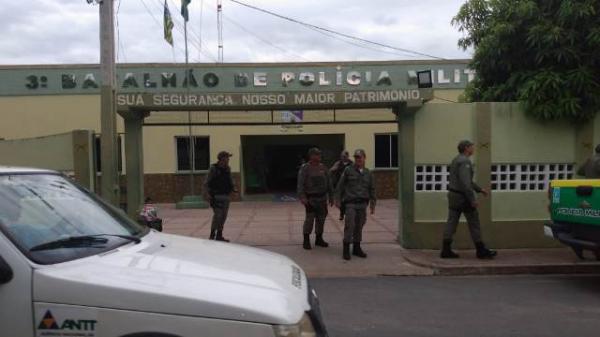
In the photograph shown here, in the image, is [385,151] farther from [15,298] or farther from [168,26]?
[15,298]

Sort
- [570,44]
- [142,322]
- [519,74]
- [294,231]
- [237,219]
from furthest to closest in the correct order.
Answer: [237,219] → [294,231] → [519,74] → [570,44] → [142,322]

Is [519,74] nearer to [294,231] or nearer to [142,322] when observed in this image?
[294,231]

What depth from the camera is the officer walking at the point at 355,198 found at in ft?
28.3

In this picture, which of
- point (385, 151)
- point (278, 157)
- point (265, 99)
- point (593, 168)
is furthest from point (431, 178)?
point (278, 157)

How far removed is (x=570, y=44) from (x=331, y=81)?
1101cm

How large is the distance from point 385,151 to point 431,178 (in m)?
10.8

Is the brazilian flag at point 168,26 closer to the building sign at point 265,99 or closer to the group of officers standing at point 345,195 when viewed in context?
the building sign at point 265,99

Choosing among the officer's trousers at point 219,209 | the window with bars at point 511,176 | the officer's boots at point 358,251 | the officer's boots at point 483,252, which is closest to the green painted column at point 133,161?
the officer's trousers at point 219,209

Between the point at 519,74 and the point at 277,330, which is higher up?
the point at 519,74

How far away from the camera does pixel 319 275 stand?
25.9 feet

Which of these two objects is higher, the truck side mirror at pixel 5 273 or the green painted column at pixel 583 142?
the green painted column at pixel 583 142

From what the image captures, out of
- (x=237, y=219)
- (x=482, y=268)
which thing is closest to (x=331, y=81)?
(x=237, y=219)

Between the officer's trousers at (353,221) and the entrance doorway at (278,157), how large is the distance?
1187cm

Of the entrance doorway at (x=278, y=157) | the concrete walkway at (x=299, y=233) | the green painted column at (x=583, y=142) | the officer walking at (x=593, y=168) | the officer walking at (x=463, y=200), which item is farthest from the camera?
the entrance doorway at (x=278, y=157)
